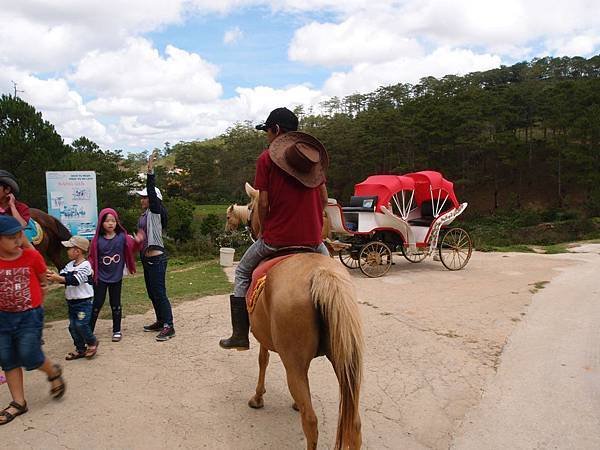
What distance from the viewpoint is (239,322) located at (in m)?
3.72

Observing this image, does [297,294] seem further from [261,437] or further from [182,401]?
[182,401]

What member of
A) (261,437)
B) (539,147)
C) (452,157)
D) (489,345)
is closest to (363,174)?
(452,157)

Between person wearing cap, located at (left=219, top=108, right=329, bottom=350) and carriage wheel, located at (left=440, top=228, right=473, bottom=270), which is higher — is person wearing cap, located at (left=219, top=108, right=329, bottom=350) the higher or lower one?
the higher one

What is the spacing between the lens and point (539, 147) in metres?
34.5

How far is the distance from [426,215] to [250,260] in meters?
8.66

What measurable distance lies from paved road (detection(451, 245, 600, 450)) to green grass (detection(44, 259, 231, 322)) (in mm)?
5098

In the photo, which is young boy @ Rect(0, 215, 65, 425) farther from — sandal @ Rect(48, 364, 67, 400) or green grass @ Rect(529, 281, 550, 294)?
green grass @ Rect(529, 281, 550, 294)

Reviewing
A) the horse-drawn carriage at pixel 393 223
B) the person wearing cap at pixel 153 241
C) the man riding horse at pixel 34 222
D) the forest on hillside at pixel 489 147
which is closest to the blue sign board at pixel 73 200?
the man riding horse at pixel 34 222

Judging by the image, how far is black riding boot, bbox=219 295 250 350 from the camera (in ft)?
12.1

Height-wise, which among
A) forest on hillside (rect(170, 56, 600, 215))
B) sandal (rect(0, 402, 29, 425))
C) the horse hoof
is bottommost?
the horse hoof

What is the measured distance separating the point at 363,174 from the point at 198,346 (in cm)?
3191

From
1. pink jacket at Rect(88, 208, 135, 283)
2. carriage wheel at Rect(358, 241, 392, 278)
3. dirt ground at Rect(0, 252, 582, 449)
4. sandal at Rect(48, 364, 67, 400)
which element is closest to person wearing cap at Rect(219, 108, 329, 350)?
dirt ground at Rect(0, 252, 582, 449)

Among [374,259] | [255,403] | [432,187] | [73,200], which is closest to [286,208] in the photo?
[255,403]

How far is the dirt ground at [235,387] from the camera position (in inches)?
136
